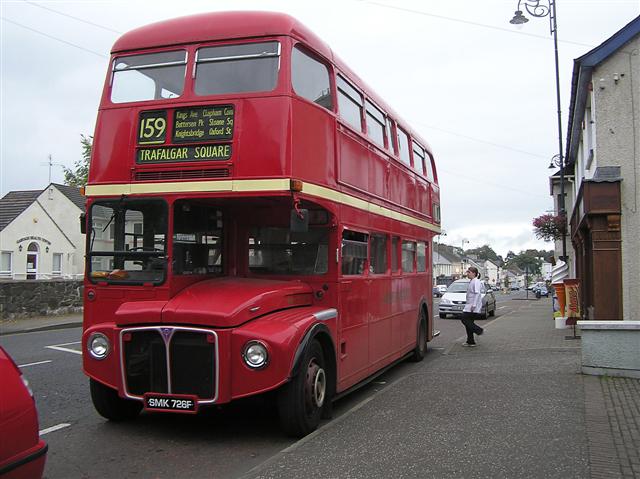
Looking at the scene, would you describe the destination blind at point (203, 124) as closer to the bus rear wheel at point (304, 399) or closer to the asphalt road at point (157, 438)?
the bus rear wheel at point (304, 399)

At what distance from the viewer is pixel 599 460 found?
196 inches

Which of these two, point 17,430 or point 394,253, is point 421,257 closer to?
point 394,253

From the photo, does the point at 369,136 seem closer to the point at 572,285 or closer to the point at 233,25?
the point at 233,25

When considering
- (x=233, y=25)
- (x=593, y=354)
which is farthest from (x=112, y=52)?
(x=593, y=354)

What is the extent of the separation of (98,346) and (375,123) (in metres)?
4.96

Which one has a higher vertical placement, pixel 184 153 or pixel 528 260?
pixel 528 260

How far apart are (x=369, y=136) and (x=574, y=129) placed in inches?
503

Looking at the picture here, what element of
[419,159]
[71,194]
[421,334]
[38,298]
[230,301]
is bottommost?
[421,334]

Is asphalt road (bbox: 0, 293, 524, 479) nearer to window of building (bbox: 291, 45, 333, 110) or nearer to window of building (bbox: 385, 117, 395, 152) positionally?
window of building (bbox: 291, 45, 333, 110)

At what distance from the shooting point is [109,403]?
638cm

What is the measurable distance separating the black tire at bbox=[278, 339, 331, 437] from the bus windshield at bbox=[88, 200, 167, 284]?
5.42ft

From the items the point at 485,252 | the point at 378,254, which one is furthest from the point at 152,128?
the point at 485,252

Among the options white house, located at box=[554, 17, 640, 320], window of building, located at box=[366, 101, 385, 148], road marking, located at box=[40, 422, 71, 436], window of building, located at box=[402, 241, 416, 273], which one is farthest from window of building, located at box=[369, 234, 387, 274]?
white house, located at box=[554, 17, 640, 320]

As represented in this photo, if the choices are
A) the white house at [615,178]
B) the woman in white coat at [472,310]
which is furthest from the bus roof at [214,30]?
the white house at [615,178]
